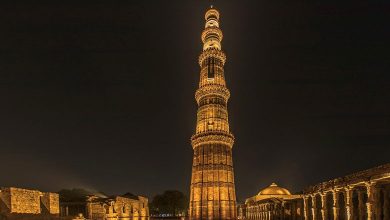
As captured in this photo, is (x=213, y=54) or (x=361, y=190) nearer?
(x=361, y=190)

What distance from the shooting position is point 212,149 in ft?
209

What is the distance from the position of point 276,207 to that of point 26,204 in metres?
43.5

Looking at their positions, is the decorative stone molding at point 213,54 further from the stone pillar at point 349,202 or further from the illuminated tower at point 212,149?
the stone pillar at point 349,202

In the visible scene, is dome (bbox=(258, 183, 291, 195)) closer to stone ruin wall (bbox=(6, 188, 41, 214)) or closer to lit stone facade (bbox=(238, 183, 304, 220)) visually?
lit stone facade (bbox=(238, 183, 304, 220))

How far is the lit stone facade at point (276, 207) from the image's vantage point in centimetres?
5444

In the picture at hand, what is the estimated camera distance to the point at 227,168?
209 feet

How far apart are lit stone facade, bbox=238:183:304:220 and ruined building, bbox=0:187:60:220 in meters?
32.6

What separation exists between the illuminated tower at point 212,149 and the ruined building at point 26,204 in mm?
28484

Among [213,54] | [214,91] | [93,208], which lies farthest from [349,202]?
[213,54]

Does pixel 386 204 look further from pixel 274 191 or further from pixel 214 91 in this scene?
pixel 274 191

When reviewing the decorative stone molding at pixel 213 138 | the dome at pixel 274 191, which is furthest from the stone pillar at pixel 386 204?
the dome at pixel 274 191

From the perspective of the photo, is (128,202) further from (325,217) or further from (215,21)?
(215,21)

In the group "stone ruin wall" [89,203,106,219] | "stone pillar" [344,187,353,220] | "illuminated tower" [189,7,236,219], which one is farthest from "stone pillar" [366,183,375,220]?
"illuminated tower" [189,7,236,219]

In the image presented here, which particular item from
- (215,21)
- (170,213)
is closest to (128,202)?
(215,21)
